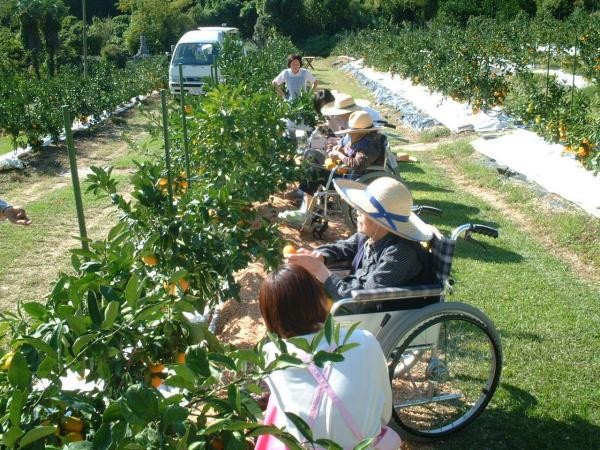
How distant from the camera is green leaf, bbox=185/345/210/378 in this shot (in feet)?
4.87

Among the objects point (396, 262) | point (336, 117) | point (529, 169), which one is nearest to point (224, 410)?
point (396, 262)

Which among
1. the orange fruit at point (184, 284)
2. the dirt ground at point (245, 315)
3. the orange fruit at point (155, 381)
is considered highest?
the orange fruit at point (155, 381)

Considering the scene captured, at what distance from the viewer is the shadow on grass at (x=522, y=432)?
3.01 m

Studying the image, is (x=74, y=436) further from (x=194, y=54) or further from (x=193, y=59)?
(x=194, y=54)

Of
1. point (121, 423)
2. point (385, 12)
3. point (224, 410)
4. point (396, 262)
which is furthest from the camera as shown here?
point (385, 12)

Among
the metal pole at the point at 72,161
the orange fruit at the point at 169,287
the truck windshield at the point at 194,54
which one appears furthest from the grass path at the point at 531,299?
the truck windshield at the point at 194,54

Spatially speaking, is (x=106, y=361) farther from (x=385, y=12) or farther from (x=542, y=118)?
(x=385, y=12)

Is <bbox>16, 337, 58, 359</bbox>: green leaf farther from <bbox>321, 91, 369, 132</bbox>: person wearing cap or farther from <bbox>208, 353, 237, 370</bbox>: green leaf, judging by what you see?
<bbox>321, 91, 369, 132</bbox>: person wearing cap

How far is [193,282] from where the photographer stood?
3.18 metres

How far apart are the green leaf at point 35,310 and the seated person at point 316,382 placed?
2.17 feet

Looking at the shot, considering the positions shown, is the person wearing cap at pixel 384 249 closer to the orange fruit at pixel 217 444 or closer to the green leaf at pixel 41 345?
the orange fruit at pixel 217 444

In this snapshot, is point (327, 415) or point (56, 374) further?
point (327, 415)

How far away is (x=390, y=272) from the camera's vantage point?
306 cm

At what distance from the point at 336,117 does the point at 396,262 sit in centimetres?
407
